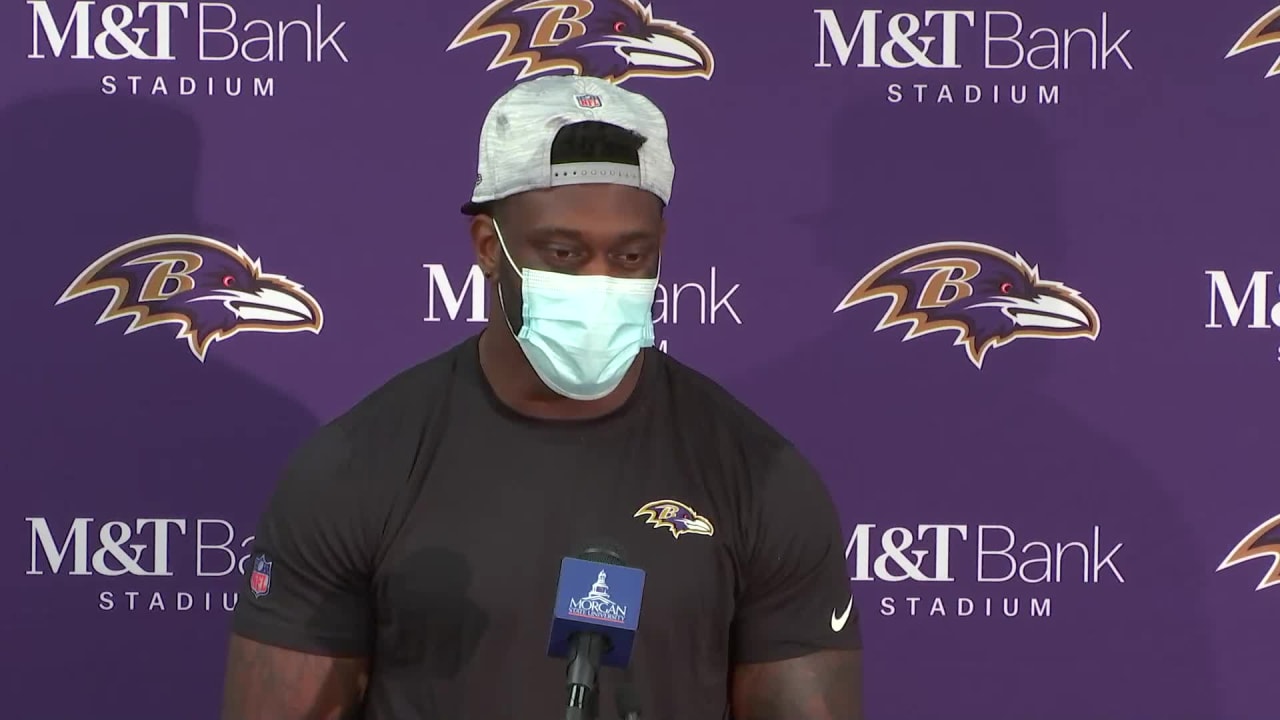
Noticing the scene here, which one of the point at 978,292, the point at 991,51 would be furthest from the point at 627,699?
the point at 991,51

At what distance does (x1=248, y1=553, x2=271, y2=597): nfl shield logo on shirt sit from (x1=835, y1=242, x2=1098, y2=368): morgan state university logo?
1042mm

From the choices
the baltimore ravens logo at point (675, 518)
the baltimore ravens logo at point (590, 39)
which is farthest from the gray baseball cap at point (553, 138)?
the baltimore ravens logo at point (590, 39)

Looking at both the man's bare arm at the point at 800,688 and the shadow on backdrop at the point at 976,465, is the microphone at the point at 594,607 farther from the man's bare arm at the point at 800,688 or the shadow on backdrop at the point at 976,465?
the shadow on backdrop at the point at 976,465

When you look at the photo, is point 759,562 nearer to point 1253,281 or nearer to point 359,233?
point 359,233

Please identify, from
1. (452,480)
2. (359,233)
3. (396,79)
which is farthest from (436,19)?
(452,480)

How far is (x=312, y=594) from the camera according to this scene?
1.58 m

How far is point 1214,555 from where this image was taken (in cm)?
240

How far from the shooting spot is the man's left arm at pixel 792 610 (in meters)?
1.61

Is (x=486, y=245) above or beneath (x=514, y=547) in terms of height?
above

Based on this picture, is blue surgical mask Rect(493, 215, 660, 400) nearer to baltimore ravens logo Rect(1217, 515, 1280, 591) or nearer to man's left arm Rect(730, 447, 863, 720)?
man's left arm Rect(730, 447, 863, 720)

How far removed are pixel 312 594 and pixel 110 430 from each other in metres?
0.86

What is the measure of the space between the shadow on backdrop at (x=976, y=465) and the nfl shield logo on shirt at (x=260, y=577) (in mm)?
929

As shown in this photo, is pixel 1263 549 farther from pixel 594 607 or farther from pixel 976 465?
pixel 594 607

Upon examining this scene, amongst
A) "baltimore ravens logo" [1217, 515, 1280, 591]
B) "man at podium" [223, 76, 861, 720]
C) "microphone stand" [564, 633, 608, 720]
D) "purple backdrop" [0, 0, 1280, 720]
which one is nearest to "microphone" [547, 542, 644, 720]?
"microphone stand" [564, 633, 608, 720]
